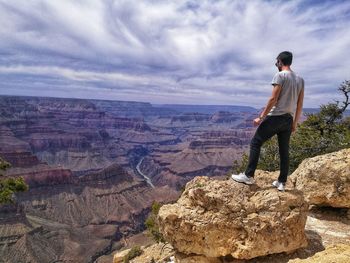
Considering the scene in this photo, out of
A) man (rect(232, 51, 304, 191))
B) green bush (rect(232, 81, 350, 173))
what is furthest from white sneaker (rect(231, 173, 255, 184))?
green bush (rect(232, 81, 350, 173))

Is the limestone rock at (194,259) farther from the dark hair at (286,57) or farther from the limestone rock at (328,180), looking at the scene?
the dark hair at (286,57)

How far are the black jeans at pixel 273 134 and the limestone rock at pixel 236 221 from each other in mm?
612

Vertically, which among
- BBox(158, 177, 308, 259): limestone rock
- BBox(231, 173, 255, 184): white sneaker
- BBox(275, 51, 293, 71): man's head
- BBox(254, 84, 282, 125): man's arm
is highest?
BBox(275, 51, 293, 71): man's head

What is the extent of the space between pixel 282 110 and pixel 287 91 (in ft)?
1.33

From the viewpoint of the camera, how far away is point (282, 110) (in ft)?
23.9

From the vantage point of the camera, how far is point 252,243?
7238 mm

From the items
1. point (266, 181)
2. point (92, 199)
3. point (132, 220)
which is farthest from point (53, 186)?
point (266, 181)

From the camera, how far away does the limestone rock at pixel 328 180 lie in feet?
29.8

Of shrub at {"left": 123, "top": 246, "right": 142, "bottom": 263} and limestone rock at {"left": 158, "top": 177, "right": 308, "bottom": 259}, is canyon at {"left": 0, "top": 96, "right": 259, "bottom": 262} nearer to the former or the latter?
shrub at {"left": 123, "top": 246, "right": 142, "bottom": 263}

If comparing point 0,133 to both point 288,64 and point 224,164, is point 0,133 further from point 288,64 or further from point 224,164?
point 288,64

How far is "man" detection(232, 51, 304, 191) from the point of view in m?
7.12

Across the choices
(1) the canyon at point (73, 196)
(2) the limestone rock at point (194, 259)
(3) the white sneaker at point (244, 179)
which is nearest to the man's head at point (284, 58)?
(3) the white sneaker at point (244, 179)

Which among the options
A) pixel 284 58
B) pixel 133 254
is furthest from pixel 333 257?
pixel 133 254

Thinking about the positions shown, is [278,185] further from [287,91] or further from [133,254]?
[133,254]
